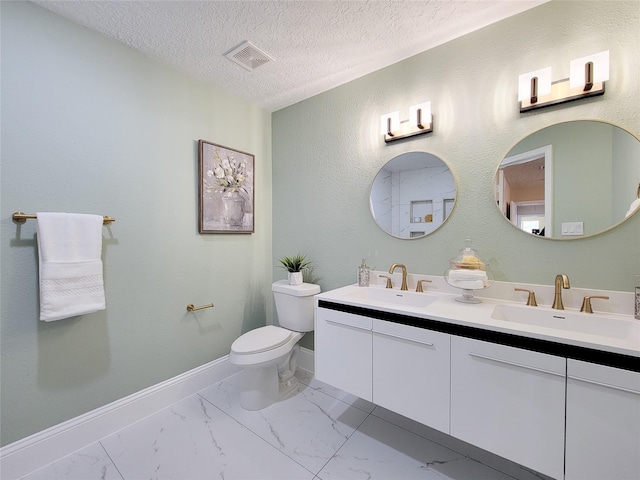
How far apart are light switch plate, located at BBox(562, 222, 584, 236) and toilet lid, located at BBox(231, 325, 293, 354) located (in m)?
1.79

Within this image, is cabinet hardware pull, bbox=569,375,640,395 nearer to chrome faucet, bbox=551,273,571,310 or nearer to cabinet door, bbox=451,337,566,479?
cabinet door, bbox=451,337,566,479

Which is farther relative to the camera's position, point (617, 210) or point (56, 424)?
point (56, 424)

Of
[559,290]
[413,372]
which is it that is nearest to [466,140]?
[559,290]

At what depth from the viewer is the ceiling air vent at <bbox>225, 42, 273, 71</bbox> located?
1706mm

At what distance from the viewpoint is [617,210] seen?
1.25 m

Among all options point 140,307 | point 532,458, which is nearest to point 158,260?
point 140,307

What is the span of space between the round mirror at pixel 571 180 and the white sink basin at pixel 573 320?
0.40 metres

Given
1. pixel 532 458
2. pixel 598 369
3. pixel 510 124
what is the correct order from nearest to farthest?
pixel 598 369, pixel 532 458, pixel 510 124

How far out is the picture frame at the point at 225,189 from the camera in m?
2.07

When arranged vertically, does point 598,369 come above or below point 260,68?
below

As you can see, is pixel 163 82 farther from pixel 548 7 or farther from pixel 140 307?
pixel 548 7

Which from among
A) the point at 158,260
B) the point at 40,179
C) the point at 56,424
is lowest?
the point at 56,424

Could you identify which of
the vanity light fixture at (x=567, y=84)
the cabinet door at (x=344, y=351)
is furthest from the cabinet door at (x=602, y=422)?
the vanity light fixture at (x=567, y=84)

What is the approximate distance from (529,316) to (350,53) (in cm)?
192
